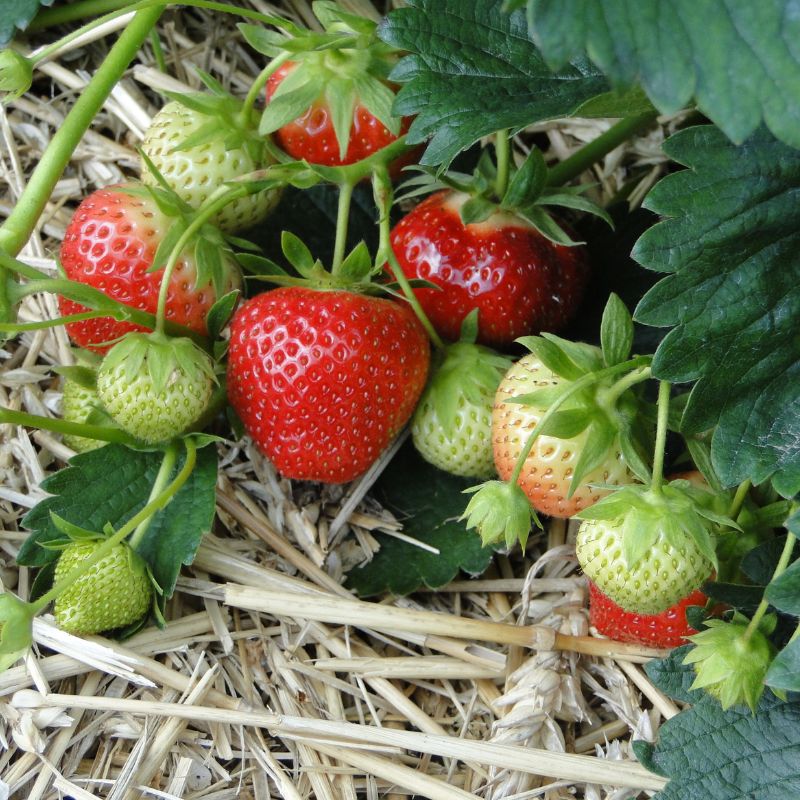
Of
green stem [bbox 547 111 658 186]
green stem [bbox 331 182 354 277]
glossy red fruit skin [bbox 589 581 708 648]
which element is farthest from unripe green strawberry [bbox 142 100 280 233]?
glossy red fruit skin [bbox 589 581 708 648]

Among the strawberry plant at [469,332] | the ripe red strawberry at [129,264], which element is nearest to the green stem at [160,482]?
the strawberry plant at [469,332]

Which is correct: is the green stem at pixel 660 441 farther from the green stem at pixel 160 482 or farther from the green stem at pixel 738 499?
the green stem at pixel 160 482

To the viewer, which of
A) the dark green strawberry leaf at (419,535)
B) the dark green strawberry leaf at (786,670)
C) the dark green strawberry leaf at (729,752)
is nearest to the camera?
the dark green strawberry leaf at (786,670)

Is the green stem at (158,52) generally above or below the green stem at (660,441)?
above

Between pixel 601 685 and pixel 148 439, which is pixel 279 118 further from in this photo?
pixel 601 685

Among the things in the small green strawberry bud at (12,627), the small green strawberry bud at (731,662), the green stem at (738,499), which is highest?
the small green strawberry bud at (12,627)

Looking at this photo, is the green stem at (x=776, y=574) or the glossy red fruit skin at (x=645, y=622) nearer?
the green stem at (x=776, y=574)

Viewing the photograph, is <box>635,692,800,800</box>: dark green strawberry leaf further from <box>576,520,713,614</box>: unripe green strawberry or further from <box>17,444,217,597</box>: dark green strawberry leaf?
<box>17,444,217,597</box>: dark green strawberry leaf
